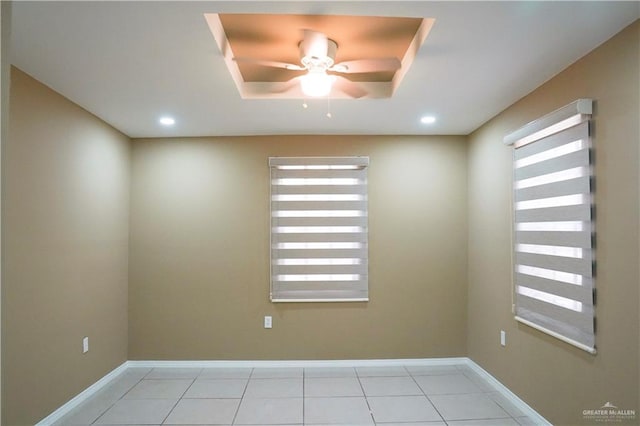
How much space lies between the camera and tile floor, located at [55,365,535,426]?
2.65m

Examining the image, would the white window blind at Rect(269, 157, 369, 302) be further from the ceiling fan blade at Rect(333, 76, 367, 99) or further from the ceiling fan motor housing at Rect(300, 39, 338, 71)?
the ceiling fan motor housing at Rect(300, 39, 338, 71)

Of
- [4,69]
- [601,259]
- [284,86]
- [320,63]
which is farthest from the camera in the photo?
[284,86]

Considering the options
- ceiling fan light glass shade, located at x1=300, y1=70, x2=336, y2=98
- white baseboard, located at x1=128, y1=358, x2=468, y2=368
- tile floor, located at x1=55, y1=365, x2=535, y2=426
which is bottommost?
tile floor, located at x1=55, y1=365, x2=535, y2=426

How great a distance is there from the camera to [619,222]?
1.88 m

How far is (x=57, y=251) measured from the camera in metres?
2.62

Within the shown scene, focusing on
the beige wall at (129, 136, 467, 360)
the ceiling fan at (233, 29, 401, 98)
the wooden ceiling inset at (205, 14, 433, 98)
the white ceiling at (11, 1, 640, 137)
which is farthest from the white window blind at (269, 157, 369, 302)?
the ceiling fan at (233, 29, 401, 98)

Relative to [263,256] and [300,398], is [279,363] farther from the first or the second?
[263,256]

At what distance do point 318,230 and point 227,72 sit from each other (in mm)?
1915

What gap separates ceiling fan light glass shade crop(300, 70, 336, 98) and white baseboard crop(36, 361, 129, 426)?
301 cm

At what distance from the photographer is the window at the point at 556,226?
6.86ft

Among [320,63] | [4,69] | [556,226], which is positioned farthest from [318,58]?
[556,226]

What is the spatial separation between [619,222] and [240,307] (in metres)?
3.24

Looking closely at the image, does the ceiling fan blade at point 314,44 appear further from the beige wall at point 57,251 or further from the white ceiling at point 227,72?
the beige wall at point 57,251

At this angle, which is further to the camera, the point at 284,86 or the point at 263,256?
the point at 263,256
